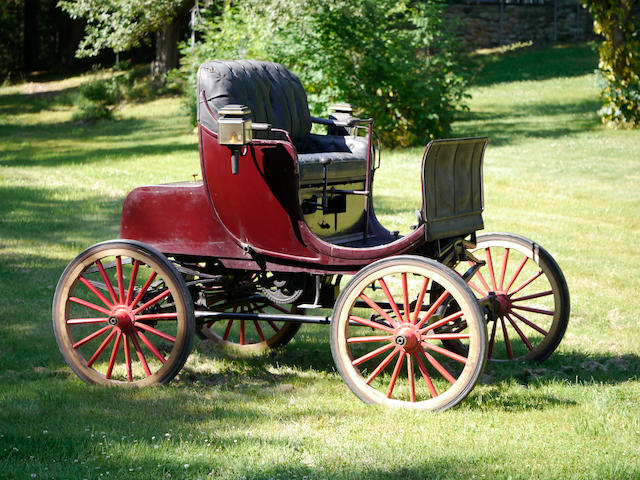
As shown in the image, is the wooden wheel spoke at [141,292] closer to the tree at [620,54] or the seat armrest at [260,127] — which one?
the seat armrest at [260,127]

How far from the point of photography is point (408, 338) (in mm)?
4391

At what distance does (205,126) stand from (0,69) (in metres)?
30.0

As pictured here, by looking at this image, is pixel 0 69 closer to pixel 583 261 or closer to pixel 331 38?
pixel 331 38

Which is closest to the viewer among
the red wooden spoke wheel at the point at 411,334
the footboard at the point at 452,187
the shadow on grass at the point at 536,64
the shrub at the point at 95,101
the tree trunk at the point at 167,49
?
the red wooden spoke wheel at the point at 411,334

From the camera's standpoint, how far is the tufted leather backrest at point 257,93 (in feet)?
16.8

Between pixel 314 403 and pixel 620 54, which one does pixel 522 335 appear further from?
pixel 620 54

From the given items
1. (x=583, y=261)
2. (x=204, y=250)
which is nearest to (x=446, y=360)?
(x=204, y=250)

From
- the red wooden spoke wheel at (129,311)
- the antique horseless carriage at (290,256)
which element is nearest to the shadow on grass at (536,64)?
the antique horseless carriage at (290,256)

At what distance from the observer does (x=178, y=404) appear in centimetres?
458

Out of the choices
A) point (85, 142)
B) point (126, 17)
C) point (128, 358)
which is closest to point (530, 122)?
point (126, 17)

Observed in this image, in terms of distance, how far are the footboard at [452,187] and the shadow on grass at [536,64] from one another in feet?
65.5

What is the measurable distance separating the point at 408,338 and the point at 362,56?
11413mm

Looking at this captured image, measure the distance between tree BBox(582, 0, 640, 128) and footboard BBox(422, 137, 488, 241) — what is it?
1307 cm

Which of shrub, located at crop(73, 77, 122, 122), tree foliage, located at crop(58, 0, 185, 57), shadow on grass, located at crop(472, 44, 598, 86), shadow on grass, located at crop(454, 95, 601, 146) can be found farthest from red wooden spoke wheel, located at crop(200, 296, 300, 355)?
shadow on grass, located at crop(472, 44, 598, 86)
